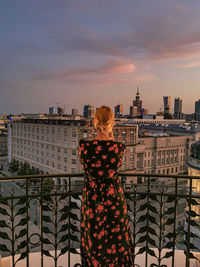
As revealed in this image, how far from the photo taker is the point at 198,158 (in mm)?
24438

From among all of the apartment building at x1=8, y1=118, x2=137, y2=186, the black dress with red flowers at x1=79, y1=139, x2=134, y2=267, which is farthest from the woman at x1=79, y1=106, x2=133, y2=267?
the apartment building at x1=8, y1=118, x2=137, y2=186

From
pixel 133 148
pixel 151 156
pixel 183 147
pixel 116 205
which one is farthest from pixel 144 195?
pixel 183 147

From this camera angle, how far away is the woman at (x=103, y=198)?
2907 millimetres

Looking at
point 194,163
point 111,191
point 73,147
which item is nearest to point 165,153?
point 73,147

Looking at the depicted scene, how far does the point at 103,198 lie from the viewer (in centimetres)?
295

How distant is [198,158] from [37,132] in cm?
4118

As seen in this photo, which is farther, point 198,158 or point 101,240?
point 198,158

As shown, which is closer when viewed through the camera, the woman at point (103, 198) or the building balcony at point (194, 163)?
the woman at point (103, 198)

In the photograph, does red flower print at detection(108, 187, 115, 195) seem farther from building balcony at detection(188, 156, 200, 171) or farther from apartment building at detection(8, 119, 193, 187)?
apartment building at detection(8, 119, 193, 187)

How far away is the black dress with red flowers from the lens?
2.90 m

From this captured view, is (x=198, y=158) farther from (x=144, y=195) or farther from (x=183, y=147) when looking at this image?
(x=183, y=147)

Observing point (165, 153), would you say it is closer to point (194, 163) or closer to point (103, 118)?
point (194, 163)

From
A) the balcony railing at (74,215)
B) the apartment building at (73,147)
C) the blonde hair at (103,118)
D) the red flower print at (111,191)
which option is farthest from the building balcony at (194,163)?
the blonde hair at (103,118)

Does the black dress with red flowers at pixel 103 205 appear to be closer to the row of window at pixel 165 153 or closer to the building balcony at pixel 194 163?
the building balcony at pixel 194 163
